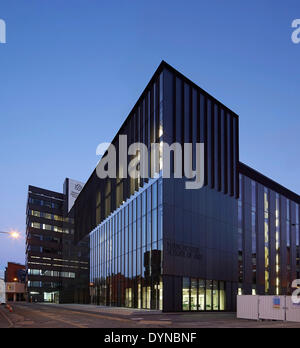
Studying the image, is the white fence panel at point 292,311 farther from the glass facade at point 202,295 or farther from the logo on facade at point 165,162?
the logo on facade at point 165,162

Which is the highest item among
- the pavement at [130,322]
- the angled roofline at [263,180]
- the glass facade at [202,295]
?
the angled roofline at [263,180]

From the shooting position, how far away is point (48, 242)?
133m

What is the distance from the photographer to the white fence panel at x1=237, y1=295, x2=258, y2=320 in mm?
30453

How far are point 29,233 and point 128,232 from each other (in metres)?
89.6

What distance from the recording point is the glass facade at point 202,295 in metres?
42.3

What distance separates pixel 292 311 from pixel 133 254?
23.7 metres

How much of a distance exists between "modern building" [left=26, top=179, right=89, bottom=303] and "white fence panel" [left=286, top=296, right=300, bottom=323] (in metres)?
94.7

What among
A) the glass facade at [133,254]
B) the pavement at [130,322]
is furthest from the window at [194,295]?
the pavement at [130,322]

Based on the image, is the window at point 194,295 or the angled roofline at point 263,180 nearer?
the window at point 194,295

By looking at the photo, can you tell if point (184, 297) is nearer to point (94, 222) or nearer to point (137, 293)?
point (137, 293)

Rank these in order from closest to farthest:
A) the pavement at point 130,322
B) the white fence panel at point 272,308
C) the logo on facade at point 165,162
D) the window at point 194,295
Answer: the pavement at point 130,322 → the white fence panel at point 272,308 → the logo on facade at point 165,162 → the window at point 194,295

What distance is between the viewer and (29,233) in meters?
133

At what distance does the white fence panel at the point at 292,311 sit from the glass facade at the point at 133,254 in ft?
47.8
